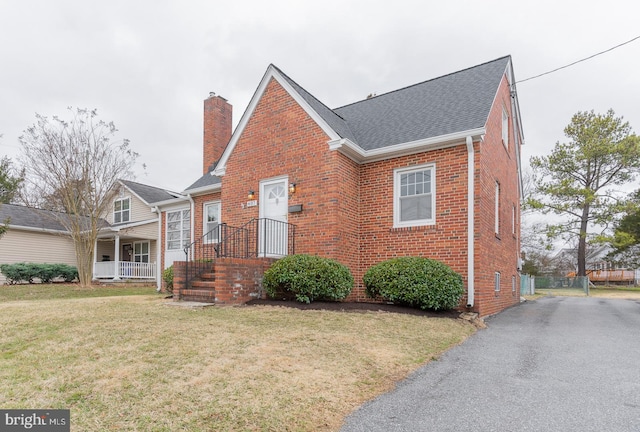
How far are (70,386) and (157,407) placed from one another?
96 cm

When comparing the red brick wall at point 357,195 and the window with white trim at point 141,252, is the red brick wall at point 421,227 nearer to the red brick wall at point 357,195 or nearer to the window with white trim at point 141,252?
the red brick wall at point 357,195

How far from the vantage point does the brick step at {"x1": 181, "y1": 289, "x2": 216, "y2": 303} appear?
8.16 meters

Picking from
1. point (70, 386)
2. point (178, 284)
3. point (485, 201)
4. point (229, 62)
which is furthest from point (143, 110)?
point (70, 386)

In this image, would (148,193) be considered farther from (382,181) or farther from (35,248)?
(382,181)

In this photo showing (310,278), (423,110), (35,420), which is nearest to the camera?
(35,420)

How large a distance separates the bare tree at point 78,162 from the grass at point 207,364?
9607 mm

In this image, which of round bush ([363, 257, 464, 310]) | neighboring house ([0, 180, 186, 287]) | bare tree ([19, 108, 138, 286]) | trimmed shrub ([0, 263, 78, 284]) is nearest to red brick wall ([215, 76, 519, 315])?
round bush ([363, 257, 464, 310])

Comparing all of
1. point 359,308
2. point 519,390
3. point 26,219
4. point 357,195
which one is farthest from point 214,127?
point 519,390

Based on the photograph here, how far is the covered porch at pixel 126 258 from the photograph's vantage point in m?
19.3

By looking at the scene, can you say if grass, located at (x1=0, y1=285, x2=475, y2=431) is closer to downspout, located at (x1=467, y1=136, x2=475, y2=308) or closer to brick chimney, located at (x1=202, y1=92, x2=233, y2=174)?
downspout, located at (x1=467, y1=136, x2=475, y2=308)

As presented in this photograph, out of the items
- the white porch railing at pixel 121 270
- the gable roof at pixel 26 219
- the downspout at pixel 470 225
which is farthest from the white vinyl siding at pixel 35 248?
the downspout at pixel 470 225

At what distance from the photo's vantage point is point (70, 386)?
324 cm

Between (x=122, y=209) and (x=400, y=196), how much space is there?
19410 millimetres

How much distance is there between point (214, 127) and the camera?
50.7 ft
